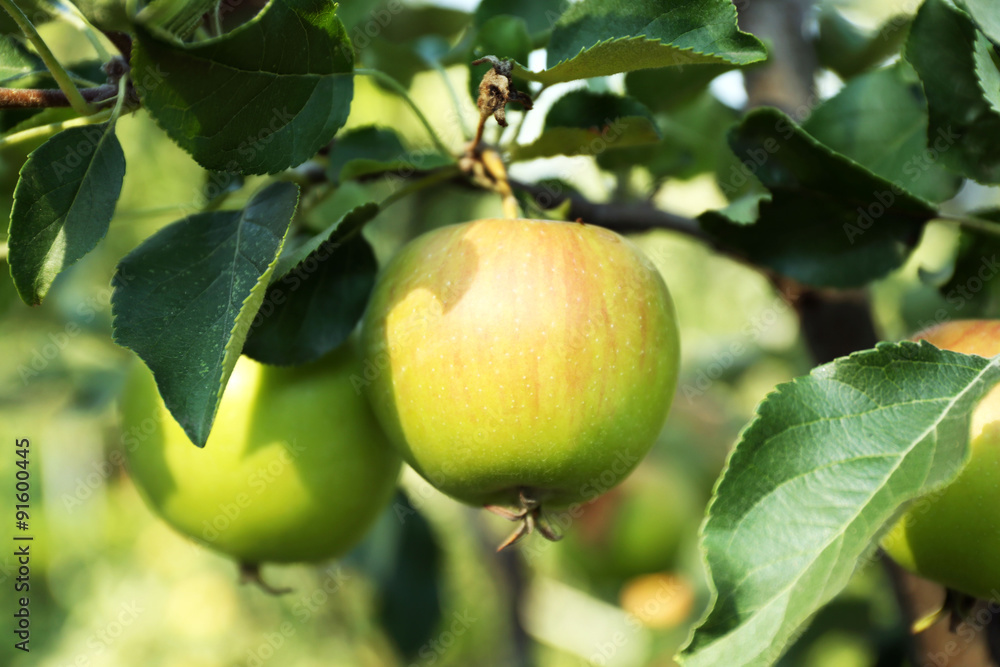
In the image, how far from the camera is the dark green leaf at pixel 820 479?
40 cm

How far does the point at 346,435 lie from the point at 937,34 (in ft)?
1.84

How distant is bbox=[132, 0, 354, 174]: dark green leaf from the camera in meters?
0.44

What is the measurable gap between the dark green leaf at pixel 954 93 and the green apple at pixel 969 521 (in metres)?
0.13

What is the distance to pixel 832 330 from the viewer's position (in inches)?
33.7

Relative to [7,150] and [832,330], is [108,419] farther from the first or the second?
[832,330]

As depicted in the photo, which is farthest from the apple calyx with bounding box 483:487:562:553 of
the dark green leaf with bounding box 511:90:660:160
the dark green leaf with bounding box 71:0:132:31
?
the dark green leaf with bounding box 71:0:132:31

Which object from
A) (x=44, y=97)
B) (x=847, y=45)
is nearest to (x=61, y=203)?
(x=44, y=97)

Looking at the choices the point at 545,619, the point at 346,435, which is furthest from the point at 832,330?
the point at 545,619

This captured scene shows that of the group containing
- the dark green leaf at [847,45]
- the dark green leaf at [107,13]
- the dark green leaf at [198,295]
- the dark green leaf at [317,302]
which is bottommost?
the dark green leaf at [847,45]

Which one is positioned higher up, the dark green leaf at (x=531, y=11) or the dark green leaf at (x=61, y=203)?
the dark green leaf at (x=61, y=203)

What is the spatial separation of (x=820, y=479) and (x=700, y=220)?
280 mm
